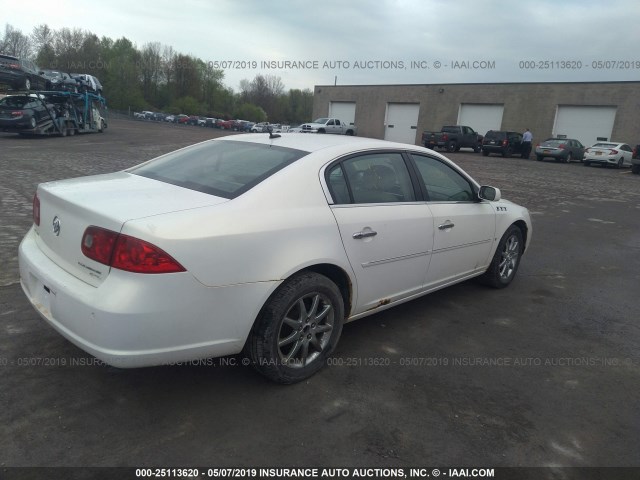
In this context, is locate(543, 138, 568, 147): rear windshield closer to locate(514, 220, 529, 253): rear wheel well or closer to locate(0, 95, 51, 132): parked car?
locate(514, 220, 529, 253): rear wheel well

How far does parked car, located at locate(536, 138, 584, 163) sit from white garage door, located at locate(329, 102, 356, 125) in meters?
21.0

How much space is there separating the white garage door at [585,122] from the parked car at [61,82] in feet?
98.5

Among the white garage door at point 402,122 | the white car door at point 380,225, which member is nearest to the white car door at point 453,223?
the white car door at point 380,225

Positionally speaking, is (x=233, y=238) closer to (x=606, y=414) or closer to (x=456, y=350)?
(x=456, y=350)

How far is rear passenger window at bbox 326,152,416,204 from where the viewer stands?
11.0 feet

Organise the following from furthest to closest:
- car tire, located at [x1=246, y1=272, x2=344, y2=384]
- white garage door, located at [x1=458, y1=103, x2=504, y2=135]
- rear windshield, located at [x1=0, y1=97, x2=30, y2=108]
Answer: white garage door, located at [x1=458, y1=103, x2=504, y2=135] → rear windshield, located at [x1=0, y1=97, x2=30, y2=108] → car tire, located at [x1=246, y1=272, x2=344, y2=384]

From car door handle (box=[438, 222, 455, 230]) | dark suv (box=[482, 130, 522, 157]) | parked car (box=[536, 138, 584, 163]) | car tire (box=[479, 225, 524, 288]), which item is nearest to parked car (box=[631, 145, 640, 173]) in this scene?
parked car (box=[536, 138, 584, 163])

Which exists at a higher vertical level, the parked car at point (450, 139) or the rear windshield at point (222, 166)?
the parked car at point (450, 139)

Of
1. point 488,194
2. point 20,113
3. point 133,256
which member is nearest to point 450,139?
point 20,113

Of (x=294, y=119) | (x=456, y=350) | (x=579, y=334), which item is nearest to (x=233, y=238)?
(x=456, y=350)

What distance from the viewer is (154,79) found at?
78.8 metres

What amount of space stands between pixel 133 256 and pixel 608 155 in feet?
91.1

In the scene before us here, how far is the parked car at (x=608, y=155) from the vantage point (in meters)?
25.0

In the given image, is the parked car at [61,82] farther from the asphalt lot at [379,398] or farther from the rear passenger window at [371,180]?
the rear passenger window at [371,180]
